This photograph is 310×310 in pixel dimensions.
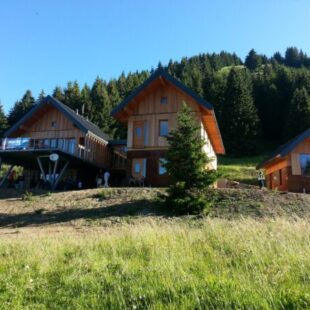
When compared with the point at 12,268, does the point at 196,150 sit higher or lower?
higher

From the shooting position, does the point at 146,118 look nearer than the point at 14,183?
Yes

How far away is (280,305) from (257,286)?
0.60 meters

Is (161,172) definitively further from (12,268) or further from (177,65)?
(177,65)

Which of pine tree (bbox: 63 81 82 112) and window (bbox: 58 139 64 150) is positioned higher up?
pine tree (bbox: 63 81 82 112)

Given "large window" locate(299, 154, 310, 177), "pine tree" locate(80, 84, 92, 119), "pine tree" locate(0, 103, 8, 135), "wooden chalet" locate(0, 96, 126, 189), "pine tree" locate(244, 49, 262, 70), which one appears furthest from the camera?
"pine tree" locate(244, 49, 262, 70)

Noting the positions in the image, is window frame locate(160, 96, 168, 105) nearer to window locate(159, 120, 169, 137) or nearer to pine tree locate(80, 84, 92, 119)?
window locate(159, 120, 169, 137)

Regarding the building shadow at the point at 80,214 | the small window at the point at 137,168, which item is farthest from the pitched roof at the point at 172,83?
the building shadow at the point at 80,214

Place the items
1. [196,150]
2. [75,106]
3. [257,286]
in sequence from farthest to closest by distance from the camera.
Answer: [75,106] → [196,150] → [257,286]

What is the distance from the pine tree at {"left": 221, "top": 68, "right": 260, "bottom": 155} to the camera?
189 ft

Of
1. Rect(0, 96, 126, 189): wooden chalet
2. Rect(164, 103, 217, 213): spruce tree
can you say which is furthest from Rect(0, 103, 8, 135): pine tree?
Rect(164, 103, 217, 213): spruce tree

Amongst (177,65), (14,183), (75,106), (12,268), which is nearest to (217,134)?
(14,183)

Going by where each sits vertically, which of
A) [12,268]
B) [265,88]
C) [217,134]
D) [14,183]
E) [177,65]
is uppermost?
[177,65]

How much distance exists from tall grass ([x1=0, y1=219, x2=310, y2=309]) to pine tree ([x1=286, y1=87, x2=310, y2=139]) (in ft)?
176

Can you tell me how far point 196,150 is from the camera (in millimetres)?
18297
